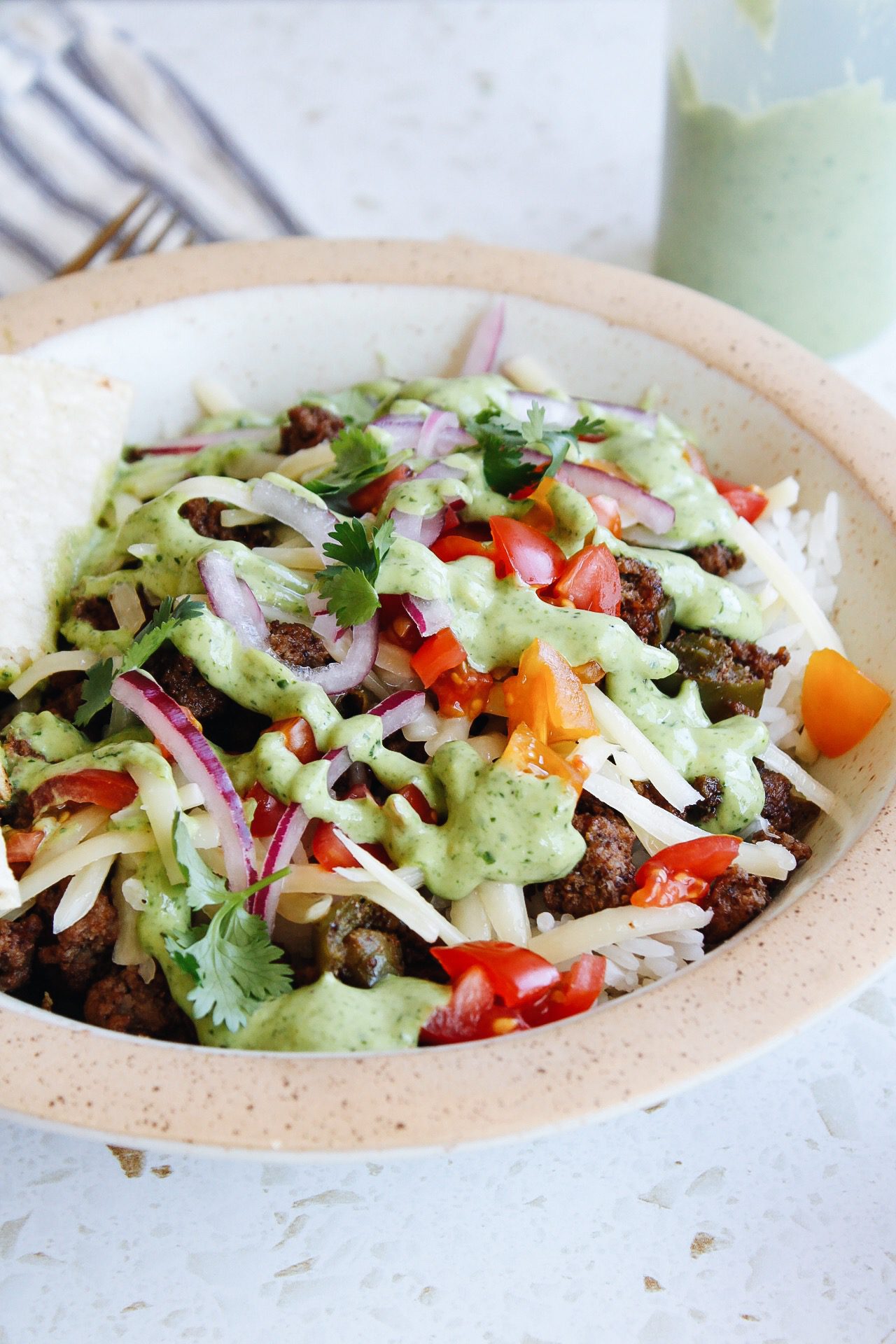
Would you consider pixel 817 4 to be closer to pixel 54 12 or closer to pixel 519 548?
pixel 519 548

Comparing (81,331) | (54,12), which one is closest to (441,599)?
(81,331)

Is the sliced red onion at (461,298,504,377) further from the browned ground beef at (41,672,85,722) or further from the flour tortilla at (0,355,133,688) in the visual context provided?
the browned ground beef at (41,672,85,722)

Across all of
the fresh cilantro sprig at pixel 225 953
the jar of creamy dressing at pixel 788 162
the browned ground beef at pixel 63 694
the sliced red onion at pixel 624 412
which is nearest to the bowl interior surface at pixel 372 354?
the sliced red onion at pixel 624 412

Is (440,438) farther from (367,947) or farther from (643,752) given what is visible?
(367,947)

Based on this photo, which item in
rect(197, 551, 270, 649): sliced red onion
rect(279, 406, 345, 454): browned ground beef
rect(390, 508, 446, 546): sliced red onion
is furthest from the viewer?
rect(279, 406, 345, 454): browned ground beef

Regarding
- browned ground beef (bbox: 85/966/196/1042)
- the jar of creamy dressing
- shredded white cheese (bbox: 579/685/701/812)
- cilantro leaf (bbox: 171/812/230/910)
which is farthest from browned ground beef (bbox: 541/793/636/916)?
the jar of creamy dressing

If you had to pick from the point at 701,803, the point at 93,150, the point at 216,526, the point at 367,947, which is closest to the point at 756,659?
the point at 701,803

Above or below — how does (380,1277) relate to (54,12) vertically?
below
